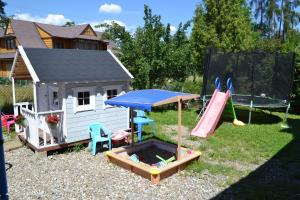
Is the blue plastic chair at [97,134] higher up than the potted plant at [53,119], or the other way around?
the potted plant at [53,119]

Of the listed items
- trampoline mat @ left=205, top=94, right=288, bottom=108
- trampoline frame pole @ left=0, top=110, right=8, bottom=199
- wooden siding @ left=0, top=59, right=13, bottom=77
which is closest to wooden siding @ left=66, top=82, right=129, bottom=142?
trampoline frame pole @ left=0, top=110, right=8, bottom=199

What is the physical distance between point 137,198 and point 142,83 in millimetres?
9149

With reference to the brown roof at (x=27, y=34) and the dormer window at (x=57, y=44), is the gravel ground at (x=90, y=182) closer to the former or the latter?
the brown roof at (x=27, y=34)

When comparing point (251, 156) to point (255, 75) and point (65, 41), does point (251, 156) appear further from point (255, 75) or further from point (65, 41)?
point (65, 41)

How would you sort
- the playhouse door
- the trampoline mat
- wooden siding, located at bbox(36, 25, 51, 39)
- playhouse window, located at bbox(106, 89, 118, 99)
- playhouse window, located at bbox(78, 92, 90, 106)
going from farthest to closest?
wooden siding, located at bbox(36, 25, 51, 39) < the trampoline mat < playhouse window, located at bbox(106, 89, 118, 99) < the playhouse door < playhouse window, located at bbox(78, 92, 90, 106)

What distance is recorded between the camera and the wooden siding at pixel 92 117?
8.34m

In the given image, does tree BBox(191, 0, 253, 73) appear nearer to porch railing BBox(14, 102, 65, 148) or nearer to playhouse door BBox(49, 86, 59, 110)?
playhouse door BBox(49, 86, 59, 110)

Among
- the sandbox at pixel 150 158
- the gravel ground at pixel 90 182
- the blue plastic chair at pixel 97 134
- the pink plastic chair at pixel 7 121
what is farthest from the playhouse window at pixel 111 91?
the pink plastic chair at pixel 7 121

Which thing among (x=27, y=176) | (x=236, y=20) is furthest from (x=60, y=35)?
(x=27, y=176)

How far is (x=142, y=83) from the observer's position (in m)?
14.4

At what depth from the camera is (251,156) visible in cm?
818

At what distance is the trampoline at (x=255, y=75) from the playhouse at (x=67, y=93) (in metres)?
6.09

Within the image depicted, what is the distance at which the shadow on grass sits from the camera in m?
5.81

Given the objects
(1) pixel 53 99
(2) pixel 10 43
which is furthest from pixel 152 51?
(2) pixel 10 43
